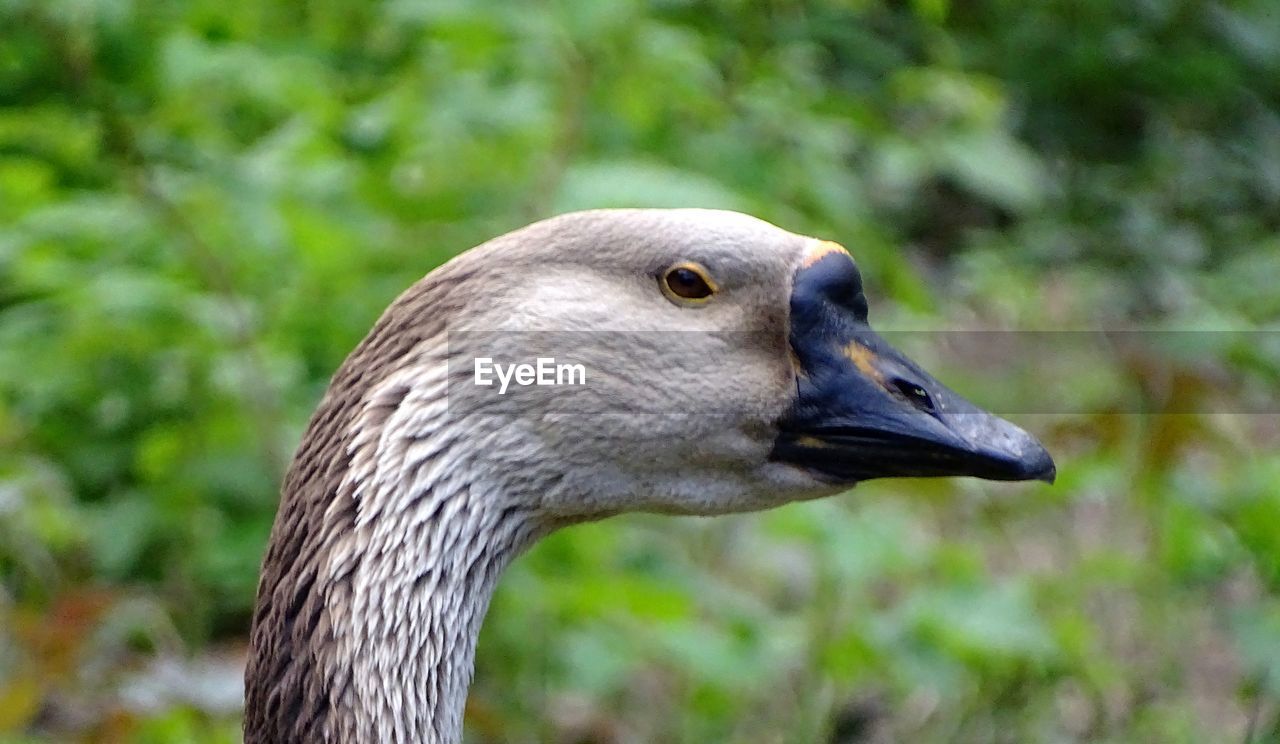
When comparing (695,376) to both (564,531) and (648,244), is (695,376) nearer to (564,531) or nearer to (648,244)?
(648,244)

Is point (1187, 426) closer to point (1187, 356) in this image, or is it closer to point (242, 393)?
point (1187, 356)

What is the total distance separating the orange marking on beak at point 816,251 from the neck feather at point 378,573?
668mm

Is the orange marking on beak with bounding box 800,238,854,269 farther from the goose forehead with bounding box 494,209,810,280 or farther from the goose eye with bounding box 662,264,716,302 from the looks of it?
the goose eye with bounding box 662,264,716,302

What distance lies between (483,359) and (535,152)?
5.48ft

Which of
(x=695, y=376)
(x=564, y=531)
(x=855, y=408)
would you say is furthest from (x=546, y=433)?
(x=564, y=531)

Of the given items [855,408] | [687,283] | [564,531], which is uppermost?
[687,283]

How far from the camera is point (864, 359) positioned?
2.60 meters

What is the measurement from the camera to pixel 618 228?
99.4 inches

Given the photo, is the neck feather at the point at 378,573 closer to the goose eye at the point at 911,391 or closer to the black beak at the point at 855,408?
the black beak at the point at 855,408

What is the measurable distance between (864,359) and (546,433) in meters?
0.59

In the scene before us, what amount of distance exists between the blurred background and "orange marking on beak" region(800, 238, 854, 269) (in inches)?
30.9

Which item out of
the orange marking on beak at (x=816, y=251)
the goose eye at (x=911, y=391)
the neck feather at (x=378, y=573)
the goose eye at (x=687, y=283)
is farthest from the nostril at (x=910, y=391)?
the neck feather at (x=378, y=573)

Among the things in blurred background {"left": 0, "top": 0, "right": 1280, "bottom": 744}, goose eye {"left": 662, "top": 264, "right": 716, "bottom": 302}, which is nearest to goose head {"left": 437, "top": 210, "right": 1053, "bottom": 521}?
goose eye {"left": 662, "top": 264, "right": 716, "bottom": 302}

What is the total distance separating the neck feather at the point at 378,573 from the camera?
239cm
